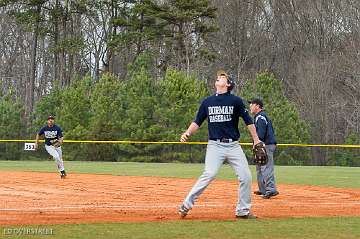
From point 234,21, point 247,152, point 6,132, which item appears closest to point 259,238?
point 247,152

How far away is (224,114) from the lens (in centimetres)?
1027

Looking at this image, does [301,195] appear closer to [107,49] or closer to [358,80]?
[358,80]

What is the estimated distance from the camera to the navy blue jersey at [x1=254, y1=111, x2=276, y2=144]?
1439 cm

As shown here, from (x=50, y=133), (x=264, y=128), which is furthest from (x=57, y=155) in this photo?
(x=264, y=128)

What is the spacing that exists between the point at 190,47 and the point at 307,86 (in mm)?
9023

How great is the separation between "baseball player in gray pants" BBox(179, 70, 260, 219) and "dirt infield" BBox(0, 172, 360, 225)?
1.46 feet

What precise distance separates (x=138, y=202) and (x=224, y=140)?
340 cm

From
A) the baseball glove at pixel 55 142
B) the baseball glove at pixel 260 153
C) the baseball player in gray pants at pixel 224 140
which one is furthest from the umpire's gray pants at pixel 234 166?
the baseball glove at pixel 55 142

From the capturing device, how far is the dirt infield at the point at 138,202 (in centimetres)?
1065

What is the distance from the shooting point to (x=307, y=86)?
51438mm

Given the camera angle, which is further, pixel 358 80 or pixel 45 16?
pixel 45 16

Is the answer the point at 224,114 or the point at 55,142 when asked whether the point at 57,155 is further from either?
the point at 224,114

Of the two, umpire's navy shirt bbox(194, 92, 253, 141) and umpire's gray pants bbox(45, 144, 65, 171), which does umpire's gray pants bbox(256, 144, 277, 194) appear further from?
umpire's gray pants bbox(45, 144, 65, 171)

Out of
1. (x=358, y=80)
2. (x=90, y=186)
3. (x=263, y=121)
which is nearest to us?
(x=263, y=121)
